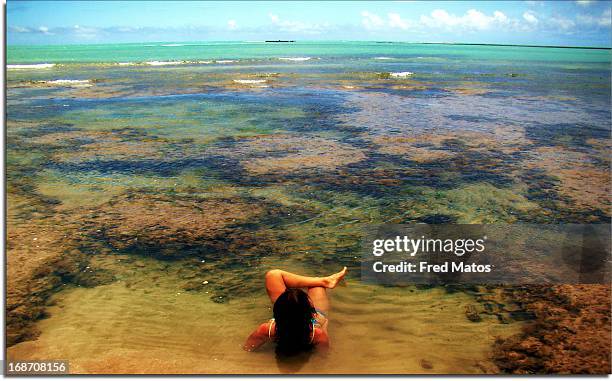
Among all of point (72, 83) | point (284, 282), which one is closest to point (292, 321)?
point (284, 282)

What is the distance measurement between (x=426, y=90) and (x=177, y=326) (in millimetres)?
Result: 26689

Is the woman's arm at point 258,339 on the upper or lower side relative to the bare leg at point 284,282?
lower

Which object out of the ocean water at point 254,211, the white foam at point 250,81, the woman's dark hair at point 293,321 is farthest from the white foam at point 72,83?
the woman's dark hair at point 293,321

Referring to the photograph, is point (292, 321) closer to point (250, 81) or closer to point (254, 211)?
point (254, 211)

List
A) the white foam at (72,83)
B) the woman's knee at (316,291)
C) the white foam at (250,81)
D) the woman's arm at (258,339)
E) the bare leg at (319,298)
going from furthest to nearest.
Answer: the white foam at (250,81)
the white foam at (72,83)
the woman's knee at (316,291)
the bare leg at (319,298)
the woman's arm at (258,339)

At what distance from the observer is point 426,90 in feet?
Result: 94.8

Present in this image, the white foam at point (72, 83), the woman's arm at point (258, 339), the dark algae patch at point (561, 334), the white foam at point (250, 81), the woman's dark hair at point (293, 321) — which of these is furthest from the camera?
the white foam at point (250, 81)

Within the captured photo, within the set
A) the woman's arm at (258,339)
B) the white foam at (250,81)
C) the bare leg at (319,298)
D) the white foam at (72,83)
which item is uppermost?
the white foam at (250,81)

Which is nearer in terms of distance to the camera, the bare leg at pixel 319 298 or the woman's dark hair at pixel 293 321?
the woman's dark hair at pixel 293 321

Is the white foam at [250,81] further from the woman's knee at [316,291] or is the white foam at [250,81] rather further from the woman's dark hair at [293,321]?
the woman's dark hair at [293,321]

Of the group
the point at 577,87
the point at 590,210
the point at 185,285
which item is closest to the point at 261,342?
the point at 185,285

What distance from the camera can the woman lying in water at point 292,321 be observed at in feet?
14.7

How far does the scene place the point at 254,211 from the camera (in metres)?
8.68

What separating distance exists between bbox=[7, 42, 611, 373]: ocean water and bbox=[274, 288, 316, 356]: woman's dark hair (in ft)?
0.68
